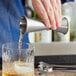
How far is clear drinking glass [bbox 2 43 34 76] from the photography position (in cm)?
69

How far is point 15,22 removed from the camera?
1.12 m

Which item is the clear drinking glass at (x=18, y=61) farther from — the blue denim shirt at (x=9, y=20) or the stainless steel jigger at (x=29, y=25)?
the blue denim shirt at (x=9, y=20)

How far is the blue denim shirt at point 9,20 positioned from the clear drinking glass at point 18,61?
36cm

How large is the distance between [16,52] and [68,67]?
0.22 metres

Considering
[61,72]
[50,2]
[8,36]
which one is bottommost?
[61,72]

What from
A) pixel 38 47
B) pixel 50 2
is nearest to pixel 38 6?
pixel 50 2

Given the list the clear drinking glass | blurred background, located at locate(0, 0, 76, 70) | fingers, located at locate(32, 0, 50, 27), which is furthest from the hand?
blurred background, located at locate(0, 0, 76, 70)

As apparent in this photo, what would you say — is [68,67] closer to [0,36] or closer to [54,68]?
[54,68]

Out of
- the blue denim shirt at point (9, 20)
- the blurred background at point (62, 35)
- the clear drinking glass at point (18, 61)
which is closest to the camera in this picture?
the clear drinking glass at point (18, 61)

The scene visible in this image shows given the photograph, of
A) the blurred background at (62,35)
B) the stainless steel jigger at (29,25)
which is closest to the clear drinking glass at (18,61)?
the stainless steel jigger at (29,25)

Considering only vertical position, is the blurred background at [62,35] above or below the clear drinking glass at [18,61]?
above

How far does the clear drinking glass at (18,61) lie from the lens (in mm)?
690

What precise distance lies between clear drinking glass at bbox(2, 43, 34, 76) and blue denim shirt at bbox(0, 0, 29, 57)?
358 millimetres

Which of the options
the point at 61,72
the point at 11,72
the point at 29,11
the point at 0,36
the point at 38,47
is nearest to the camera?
the point at 11,72
